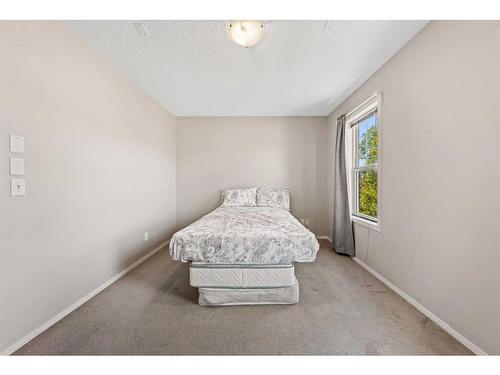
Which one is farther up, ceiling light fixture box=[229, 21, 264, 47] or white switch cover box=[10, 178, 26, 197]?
ceiling light fixture box=[229, 21, 264, 47]

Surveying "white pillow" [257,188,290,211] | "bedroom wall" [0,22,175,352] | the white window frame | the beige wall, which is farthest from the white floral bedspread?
the beige wall

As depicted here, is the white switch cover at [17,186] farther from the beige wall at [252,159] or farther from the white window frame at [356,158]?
the white window frame at [356,158]

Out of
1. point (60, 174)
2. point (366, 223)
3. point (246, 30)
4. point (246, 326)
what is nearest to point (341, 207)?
point (366, 223)

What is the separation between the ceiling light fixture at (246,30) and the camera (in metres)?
1.46

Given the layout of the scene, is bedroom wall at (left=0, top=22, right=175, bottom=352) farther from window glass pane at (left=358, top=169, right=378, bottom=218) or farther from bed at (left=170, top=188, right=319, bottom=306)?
window glass pane at (left=358, top=169, right=378, bottom=218)

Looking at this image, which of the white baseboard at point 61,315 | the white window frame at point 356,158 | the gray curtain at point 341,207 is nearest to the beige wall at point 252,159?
the gray curtain at point 341,207

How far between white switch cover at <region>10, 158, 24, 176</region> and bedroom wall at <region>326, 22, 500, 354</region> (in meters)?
2.85

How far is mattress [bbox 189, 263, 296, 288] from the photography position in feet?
5.53

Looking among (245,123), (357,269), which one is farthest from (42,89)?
(357,269)

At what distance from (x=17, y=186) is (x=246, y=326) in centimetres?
178

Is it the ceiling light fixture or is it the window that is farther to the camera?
the window

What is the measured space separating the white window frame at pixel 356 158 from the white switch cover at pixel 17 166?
3.02 m

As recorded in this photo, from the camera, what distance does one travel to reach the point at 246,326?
147 cm

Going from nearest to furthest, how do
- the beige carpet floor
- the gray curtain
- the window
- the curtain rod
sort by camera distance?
1. the beige carpet floor
2. the curtain rod
3. the window
4. the gray curtain
